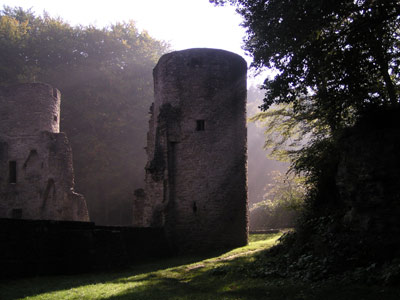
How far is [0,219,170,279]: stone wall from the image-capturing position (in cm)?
1084

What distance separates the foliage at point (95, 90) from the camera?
3347cm

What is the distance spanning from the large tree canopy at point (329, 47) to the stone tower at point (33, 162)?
16566 millimetres

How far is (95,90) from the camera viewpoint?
35500 millimetres

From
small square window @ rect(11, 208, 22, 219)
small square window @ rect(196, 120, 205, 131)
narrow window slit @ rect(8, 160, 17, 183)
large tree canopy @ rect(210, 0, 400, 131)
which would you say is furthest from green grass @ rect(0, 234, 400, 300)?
narrow window slit @ rect(8, 160, 17, 183)

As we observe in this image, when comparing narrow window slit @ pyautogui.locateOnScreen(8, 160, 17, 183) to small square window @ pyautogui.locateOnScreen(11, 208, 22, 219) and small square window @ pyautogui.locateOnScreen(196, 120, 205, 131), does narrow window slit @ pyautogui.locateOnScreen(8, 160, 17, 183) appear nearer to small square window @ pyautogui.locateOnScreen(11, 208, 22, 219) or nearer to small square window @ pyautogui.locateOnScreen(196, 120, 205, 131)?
small square window @ pyautogui.locateOnScreen(11, 208, 22, 219)

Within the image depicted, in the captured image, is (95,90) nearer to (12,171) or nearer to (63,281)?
(12,171)

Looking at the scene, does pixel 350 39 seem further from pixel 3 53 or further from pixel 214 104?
pixel 3 53

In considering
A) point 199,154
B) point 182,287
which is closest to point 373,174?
point 182,287

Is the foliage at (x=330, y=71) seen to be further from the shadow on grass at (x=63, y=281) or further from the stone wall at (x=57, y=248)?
the stone wall at (x=57, y=248)

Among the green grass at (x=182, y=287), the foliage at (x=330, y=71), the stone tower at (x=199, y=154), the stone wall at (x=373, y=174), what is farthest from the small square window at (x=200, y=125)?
the stone wall at (x=373, y=174)

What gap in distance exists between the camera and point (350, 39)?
10133 mm

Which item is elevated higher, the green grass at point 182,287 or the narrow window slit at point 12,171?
the narrow window slit at point 12,171

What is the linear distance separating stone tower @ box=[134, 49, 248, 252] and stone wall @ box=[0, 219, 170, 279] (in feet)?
11.6

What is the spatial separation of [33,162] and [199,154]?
1185 cm
